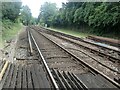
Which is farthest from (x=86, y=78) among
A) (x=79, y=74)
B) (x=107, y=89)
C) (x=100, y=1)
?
(x=100, y=1)

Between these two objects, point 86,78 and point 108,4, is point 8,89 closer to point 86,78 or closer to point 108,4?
point 86,78

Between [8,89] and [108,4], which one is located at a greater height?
[108,4]

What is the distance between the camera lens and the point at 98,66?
9.62 m

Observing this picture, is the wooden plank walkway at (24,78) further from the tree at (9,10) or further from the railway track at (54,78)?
the tree at (9,10)

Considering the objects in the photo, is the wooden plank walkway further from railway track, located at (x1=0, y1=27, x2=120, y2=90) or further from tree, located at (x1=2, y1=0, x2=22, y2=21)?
tree, located at (x1=2, y1=0, x2=22, y2=21)

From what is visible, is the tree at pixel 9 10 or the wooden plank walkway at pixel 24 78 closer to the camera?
the wooden plank walkway at pixel 24 78

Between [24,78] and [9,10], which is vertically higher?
[9,10]

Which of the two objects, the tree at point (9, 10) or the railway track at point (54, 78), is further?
the tree at point (9, 10)

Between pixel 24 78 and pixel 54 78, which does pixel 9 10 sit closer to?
pixel 24 78

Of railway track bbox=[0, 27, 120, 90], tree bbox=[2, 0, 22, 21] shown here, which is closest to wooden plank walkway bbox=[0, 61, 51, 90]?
railway track bbox=[0, 27, 120, 90]

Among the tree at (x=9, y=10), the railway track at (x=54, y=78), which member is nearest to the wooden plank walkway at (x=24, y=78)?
the railway track at (x=54, y=78)

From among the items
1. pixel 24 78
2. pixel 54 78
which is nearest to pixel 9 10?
pixel 24 78

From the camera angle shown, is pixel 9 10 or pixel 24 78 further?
pixel 9 10

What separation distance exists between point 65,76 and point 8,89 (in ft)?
7.01
